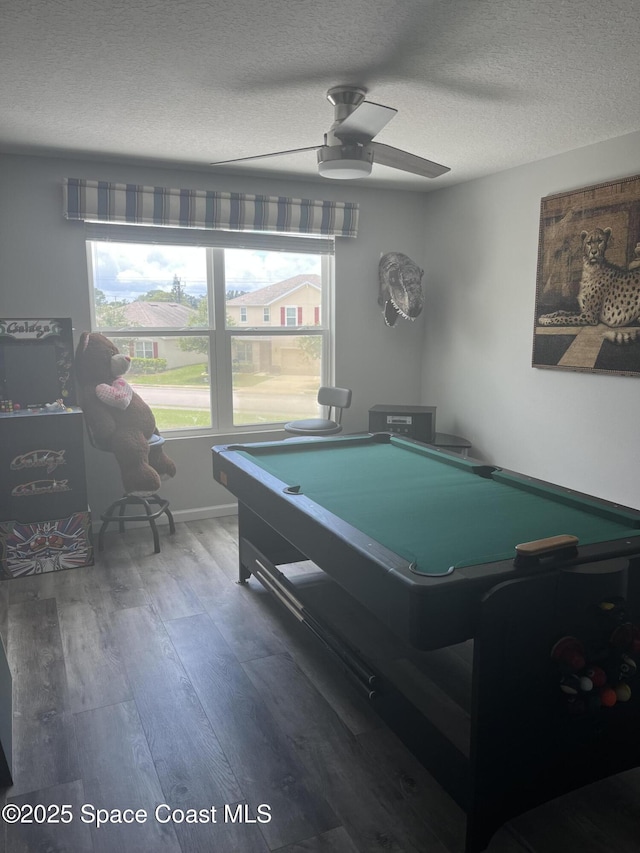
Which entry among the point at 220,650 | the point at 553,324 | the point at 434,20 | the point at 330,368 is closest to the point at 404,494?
the point at 220,650

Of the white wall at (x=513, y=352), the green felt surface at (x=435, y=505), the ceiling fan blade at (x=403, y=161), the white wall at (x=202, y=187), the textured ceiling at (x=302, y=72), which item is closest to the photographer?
the green felt surface at (x=435, y=505)

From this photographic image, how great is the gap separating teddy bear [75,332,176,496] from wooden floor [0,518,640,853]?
91 cm

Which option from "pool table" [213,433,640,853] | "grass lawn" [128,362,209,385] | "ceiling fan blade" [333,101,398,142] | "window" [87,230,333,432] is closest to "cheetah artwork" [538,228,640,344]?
"pool table" [213,433,640,853]

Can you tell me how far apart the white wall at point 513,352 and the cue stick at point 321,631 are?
6.85 feet

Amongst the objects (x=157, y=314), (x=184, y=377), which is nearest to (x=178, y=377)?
(x=184, y=377)

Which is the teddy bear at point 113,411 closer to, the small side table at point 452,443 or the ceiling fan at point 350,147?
the ceiling fan at point 350,147

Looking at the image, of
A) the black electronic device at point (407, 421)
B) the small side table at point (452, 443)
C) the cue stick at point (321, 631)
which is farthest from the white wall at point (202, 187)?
the cue stick at point (321, 631)

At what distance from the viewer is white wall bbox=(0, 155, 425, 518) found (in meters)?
3.77

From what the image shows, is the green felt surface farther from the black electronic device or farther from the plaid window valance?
the plaid window valance

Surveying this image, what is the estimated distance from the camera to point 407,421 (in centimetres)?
448

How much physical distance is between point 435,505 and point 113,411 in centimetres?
235

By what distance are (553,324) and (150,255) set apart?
2.72 m

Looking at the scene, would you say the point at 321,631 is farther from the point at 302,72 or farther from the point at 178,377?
the point at 178,377

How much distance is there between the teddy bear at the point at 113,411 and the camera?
12.4 feet
